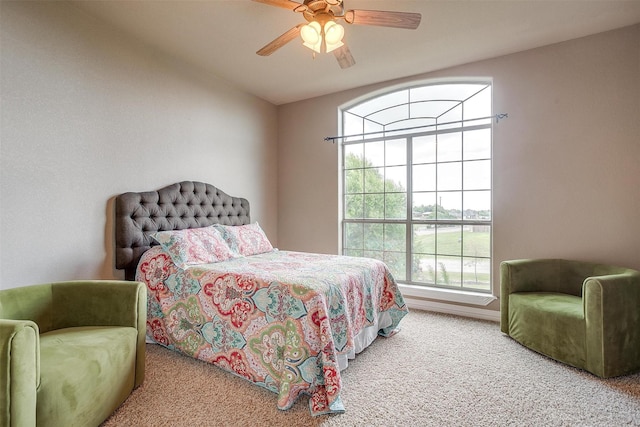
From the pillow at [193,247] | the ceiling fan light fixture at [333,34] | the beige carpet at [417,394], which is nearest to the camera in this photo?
the beige carpet at [417,394]

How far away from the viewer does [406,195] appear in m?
3.72

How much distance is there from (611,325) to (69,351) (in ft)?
10.5

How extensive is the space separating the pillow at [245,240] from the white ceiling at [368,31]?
1.74 metres

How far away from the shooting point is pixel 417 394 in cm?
187

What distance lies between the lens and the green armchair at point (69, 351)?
3.78 ft

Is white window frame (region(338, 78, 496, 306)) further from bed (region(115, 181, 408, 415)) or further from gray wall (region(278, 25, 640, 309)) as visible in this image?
bed (region(115, 181, 408, 415))

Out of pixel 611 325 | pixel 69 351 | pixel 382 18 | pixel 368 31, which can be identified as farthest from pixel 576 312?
pixel 69 351

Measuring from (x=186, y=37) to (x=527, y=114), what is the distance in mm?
3278

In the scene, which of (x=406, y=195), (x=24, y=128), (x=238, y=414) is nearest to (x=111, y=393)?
(x=238, y=414)

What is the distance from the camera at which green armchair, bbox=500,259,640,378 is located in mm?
2008

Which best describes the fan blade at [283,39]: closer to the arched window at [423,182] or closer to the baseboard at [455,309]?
the arched window at [423,182]

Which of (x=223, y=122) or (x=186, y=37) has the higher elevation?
(x=186, y=37)

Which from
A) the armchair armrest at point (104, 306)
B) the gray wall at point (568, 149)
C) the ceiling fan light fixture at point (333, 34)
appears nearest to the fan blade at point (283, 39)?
the ceiling fan light fixture at point (333, 34)

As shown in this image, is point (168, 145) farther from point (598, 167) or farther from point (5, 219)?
point (598, 167)
